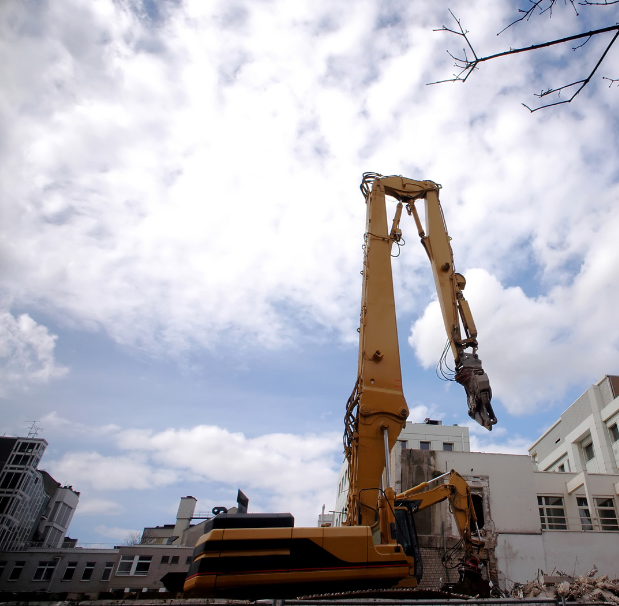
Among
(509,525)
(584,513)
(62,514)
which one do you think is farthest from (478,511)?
(62,514)

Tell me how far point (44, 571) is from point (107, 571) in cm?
418

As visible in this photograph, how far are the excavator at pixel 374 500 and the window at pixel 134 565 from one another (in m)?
27.2

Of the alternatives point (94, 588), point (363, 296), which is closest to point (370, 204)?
point (363, 296)

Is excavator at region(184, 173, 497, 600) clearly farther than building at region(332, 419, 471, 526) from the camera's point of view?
No

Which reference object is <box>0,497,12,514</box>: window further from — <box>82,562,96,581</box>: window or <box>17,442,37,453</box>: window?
<box>82,562,96,581</box>: window

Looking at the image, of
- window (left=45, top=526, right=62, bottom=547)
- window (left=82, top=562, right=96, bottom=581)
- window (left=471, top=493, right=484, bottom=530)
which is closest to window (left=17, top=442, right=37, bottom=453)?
window (left=45, top=526, right=62, bottom=547)

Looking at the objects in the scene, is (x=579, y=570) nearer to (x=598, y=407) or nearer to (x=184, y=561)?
(x=598, y=407)

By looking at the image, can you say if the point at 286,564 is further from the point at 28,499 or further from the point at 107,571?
the point at 28,499

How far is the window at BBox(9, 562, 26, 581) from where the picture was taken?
28562mm

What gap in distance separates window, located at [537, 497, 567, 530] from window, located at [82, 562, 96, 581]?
89.1 feet

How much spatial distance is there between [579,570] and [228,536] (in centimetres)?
1750

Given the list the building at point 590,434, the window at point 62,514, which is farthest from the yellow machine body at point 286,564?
A: the window at point 62,514

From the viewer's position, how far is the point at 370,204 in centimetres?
1102

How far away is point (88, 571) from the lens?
28641mm
